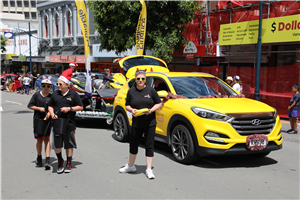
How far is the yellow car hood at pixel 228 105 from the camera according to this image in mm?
5445

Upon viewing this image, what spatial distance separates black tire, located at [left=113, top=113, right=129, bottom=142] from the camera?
7.70 metres

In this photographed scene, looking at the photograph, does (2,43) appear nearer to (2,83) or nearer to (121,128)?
(2,83)

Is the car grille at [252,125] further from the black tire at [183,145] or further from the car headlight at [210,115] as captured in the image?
the black tire at [183,145]

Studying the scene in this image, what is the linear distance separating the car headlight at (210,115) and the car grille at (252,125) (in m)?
0.13

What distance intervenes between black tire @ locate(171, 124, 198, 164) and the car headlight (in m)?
0.43

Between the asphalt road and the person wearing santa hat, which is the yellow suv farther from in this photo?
the person wearing santa hat

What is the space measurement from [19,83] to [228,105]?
27.7 meters

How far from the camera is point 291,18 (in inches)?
487

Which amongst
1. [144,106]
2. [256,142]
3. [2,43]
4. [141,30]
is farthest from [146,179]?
[2,43]

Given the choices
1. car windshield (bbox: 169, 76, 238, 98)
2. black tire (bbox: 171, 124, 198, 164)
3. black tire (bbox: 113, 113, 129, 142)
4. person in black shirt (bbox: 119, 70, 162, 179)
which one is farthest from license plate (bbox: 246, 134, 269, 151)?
black tire (bbox: 113, 113, 129, 142)

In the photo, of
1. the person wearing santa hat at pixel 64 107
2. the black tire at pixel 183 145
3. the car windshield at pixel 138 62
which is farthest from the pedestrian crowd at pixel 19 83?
the black tire at pixel 183 145

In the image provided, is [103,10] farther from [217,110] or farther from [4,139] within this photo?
[217,110]

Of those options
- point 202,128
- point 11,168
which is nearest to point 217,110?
point 202,128

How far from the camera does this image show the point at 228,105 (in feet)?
18.7
